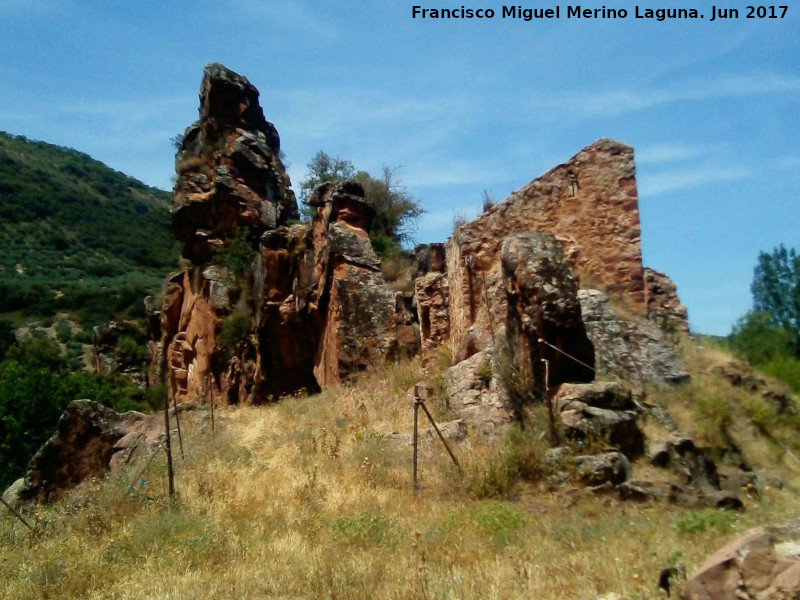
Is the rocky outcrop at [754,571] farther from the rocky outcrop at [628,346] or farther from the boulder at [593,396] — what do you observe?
the rocky outcrop at [628,346]

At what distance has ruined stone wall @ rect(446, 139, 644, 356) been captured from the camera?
13250 millimetres

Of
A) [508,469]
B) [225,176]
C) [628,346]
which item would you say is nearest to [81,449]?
[508,469]

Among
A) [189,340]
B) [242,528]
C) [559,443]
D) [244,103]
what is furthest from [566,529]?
[244,103]

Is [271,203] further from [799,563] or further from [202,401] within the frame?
[799,563]

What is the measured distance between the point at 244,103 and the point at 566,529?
2335 centimetres

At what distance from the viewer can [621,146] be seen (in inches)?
535

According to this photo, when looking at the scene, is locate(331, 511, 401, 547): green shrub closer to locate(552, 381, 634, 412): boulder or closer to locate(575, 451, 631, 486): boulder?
locate(575, 451, 631, 486): boulder

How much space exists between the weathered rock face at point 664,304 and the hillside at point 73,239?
1814 inches

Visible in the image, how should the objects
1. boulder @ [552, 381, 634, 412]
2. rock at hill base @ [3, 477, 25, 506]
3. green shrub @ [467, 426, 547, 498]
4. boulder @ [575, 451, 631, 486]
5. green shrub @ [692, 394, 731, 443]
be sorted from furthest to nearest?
rock at hill base @ [3, 477, 25, 506], green shrub @ [692, 394, 731, 443], boulder @ [552, 381, 634, 412], green shrub @ [467, 426, 547, 498], boulder @ [575, 451, 631, 486]

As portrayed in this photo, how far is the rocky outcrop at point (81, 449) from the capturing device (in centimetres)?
1220

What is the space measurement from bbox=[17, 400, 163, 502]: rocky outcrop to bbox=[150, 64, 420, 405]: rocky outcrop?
4.69 metres

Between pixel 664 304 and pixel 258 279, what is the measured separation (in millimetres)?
11997

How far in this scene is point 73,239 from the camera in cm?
7488

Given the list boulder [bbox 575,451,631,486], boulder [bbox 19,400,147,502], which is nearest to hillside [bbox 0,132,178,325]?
boulder [bbox 19,400,147,502]
